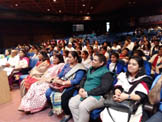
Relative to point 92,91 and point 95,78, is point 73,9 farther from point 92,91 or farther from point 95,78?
point 92,91

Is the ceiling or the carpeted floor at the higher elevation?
the ceiling

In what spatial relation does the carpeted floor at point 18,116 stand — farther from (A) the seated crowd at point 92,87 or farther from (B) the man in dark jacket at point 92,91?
(B) the man in dark jacket at point 92,91

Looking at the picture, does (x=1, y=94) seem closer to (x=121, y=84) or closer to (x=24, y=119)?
(x=24, y=119)

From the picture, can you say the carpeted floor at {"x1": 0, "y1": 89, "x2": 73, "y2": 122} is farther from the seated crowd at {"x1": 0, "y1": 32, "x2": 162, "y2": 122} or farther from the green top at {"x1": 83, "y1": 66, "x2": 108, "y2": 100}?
the green top at {"x1": 83, "y1": 66, "x2": 108, "y2": 100}

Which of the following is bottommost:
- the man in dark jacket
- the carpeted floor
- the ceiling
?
the carpeted floor

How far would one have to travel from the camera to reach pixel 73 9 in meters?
12.1

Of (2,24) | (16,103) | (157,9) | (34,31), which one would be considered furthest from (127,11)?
(16,103)

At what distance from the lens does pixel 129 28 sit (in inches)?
627

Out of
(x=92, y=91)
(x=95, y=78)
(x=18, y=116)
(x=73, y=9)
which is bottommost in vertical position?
(x=18, y=116)

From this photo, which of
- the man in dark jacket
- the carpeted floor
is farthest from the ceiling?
the man in dark jacket

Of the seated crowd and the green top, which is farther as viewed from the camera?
the green top

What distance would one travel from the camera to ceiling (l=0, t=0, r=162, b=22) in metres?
9.59

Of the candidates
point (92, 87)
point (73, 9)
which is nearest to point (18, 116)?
point (92, 87)

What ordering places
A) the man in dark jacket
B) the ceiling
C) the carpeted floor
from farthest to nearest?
the ceiling → the carpeted floor → the man in dark jacket
